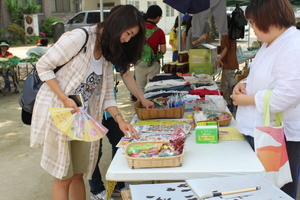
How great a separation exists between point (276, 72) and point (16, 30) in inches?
824

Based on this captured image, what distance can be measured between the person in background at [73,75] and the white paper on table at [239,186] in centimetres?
69

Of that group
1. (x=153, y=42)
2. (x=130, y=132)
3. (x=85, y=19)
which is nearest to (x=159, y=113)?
(x=130, y=132)

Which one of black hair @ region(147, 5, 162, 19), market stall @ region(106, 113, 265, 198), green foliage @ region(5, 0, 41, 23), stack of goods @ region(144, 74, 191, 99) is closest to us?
market stall @ region(106, 113, 265, 198)

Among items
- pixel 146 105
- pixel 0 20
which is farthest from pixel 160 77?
pixel 0 20

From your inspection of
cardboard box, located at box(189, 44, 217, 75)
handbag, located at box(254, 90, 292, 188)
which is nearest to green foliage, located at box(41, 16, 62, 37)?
cardboard box, located at box(189, 44, 217, 75)

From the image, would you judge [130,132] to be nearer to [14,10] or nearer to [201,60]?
[201,60]

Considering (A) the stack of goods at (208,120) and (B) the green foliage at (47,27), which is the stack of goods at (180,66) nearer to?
(A) the stack of goods at (208,120)

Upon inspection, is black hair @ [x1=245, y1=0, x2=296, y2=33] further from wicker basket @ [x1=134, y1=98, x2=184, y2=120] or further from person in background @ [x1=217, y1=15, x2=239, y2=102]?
person in background @ [x1=217, y1=15, x2=239, y2=102]

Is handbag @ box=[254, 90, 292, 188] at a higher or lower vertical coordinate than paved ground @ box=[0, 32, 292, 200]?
higher

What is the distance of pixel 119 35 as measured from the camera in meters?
1.90

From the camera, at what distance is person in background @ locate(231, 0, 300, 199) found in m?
1.60

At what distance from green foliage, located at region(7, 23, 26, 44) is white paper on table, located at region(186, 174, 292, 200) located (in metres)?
21.0

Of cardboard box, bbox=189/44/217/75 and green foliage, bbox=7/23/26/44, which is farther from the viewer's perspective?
green foliage, bbox=7/23/26/44

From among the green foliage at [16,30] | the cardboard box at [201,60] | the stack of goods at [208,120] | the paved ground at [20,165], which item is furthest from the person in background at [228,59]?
the green foliage at [16,30]
